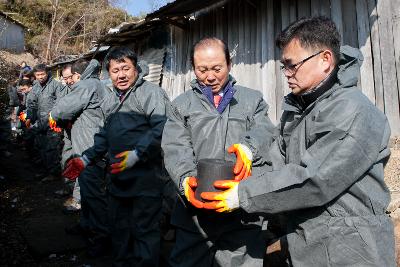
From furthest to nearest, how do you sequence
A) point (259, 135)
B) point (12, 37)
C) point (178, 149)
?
point (12, 37)
point (178, 149)
point (259, 135)

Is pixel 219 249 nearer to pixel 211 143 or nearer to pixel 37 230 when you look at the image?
pixel 211 143

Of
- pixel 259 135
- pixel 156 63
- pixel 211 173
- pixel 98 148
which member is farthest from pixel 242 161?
pixel 156 63

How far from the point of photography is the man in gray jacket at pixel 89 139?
530 centimetres

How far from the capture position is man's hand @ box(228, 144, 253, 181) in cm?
235

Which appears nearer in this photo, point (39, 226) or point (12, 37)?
point (39, 226)

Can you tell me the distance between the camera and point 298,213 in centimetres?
210

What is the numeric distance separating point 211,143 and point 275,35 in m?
3.49

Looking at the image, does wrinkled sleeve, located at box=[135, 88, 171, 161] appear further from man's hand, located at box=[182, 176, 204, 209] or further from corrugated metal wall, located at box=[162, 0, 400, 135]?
corrugated metal wall, located at box=[162, 0, 400, 135]

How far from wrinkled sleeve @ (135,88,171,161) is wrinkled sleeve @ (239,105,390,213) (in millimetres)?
2036

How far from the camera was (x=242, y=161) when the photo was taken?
7.80 feet

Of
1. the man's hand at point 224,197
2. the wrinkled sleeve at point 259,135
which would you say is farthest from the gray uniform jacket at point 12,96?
the man's hand at point 224,197

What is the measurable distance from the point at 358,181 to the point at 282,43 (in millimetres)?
874

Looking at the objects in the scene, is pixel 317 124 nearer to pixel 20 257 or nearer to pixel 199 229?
pixel 199 229

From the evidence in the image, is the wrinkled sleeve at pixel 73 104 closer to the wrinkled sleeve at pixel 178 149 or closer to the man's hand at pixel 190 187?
the wrinkled sleeve at pixel 178 149
